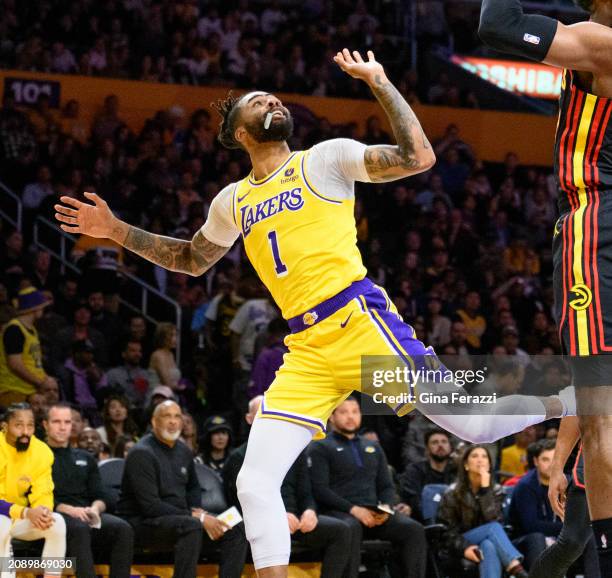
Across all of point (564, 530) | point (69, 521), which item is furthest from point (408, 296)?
point (564, 530)

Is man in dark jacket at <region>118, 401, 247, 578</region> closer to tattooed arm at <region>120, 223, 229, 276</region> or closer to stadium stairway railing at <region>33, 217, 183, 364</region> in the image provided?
tattooed arm at <region>120, 223, 229, 276</region>

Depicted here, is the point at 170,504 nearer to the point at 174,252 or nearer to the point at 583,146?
the point at 174,252

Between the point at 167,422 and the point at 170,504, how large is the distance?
0.68 metres

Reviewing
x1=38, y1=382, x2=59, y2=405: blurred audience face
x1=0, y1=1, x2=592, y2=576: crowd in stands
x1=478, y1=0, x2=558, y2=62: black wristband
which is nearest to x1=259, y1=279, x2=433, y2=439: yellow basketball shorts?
x1=478, y1=0, x2=558, y2=62: black wristband

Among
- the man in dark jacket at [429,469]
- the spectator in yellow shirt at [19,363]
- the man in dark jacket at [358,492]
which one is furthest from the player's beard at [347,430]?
the spectator in yellow shirt at [19,363]

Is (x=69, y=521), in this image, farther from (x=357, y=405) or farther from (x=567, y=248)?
(x=567, y=248)

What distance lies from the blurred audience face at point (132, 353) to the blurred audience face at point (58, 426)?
10.9ft

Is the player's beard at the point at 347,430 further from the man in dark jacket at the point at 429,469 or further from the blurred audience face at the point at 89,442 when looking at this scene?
the blurred audience face at the point at 89,442

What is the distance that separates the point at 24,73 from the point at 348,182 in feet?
39.0

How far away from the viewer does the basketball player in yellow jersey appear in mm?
5320

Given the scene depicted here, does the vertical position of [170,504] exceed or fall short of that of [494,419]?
it falls short

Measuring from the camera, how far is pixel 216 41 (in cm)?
1786

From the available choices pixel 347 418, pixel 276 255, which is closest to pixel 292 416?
pixel 276 255

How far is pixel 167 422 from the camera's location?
978 cm
